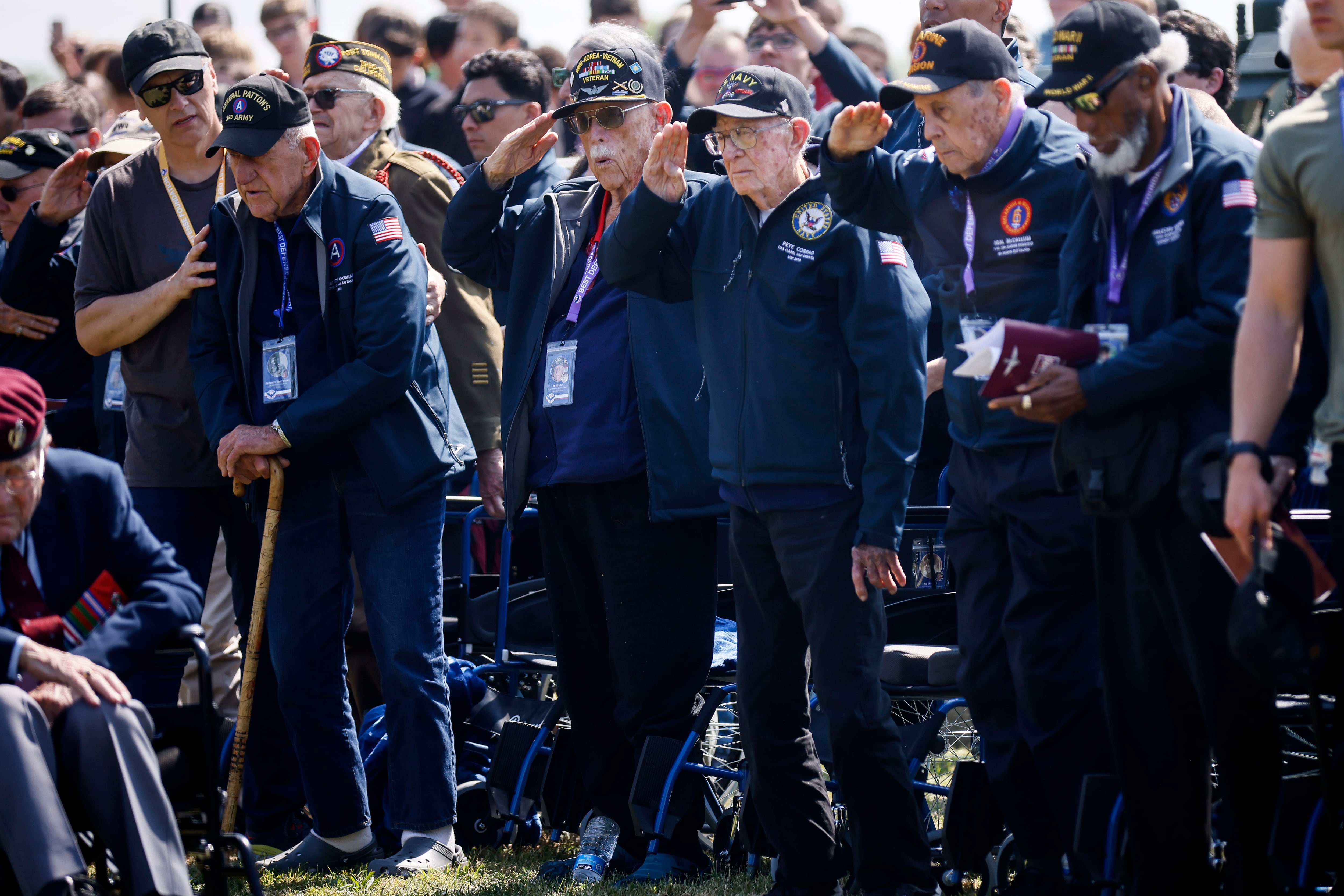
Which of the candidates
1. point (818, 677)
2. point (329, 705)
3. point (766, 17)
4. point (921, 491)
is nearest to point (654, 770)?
Result: point (818, 677)

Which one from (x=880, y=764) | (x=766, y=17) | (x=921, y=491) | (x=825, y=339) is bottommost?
(x=880, y=764)

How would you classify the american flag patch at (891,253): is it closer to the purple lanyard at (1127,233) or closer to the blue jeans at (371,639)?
the purple lanyard at (1127,233)

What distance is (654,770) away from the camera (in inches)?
201

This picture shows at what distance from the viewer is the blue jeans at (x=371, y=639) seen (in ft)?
17.6

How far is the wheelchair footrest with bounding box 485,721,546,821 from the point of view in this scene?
5.55m

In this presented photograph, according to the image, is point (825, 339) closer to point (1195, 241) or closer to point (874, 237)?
point (874, 237)

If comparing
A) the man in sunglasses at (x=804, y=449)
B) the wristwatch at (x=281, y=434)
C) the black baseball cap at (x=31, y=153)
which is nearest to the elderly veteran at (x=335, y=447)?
the wristwatch at (x=281, y=434)

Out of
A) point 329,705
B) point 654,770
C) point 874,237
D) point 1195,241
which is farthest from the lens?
point 329,705

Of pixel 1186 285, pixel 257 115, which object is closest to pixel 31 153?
pixel 257 115

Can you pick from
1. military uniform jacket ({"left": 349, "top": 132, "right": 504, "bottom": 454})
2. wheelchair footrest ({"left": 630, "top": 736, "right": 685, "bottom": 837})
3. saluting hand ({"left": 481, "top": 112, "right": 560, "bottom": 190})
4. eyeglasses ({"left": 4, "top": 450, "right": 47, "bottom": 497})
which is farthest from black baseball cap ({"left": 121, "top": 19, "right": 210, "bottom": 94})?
wheelchair footrest ({"left": 630, "top": 736, "right": 685, "bottom": 837})

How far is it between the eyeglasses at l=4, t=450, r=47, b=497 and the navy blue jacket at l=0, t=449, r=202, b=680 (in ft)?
0.43

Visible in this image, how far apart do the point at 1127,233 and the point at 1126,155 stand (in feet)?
0.58

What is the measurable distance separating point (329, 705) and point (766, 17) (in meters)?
3.16

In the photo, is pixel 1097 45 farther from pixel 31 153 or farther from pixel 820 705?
pixel 31 153
